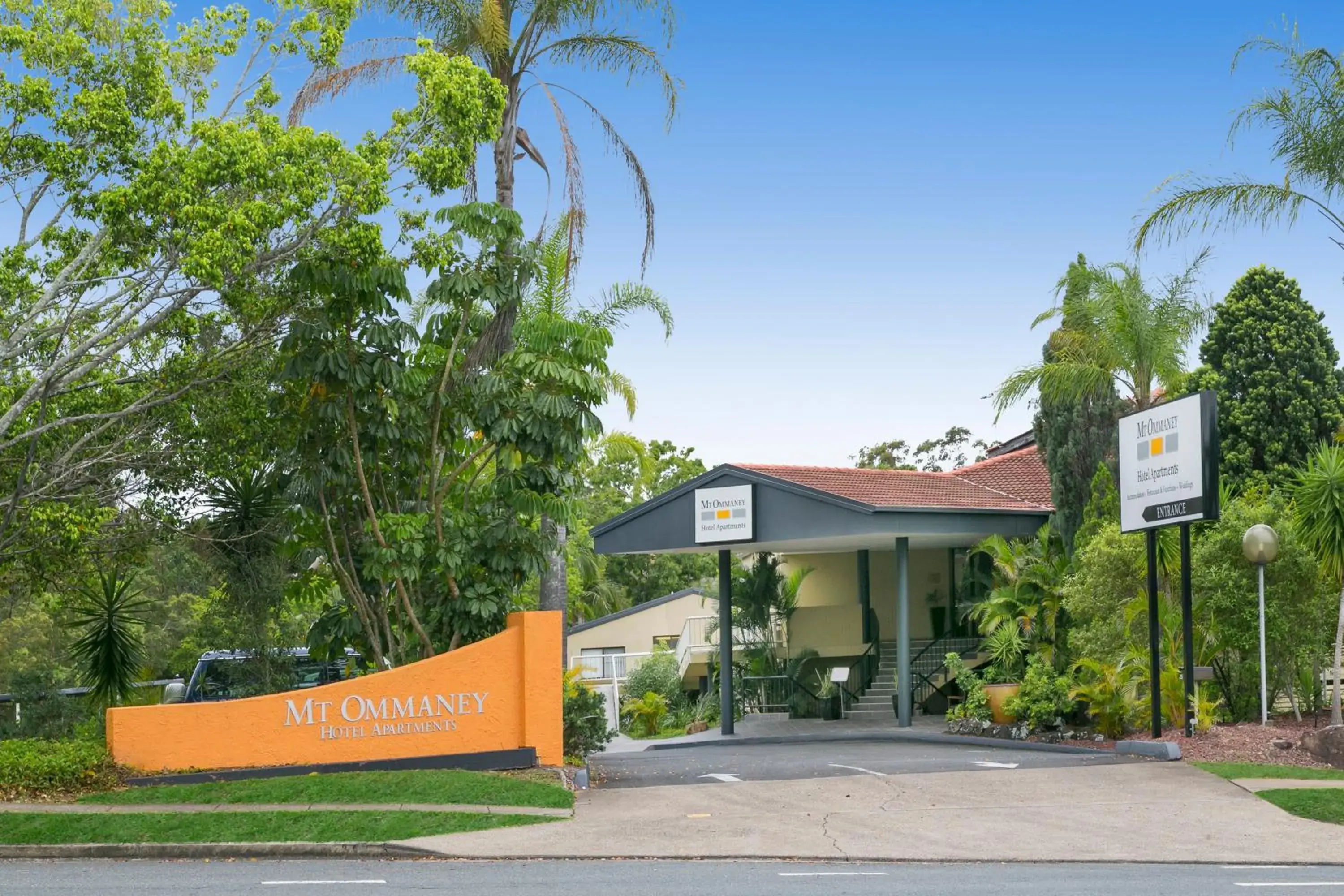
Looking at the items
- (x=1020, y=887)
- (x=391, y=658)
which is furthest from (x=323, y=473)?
(x=1020, y=887)

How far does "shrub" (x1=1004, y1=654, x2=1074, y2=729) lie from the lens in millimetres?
22281

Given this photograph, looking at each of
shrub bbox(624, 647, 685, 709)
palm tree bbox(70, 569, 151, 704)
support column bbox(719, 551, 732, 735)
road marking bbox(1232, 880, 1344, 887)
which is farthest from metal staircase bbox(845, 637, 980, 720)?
road marking bbox(1232, 880, 1344, 887)

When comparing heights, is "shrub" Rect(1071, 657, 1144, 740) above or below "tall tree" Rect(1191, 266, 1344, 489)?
below

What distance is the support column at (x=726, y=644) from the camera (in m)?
29.0

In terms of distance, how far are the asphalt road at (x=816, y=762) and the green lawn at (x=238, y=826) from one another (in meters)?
4.05

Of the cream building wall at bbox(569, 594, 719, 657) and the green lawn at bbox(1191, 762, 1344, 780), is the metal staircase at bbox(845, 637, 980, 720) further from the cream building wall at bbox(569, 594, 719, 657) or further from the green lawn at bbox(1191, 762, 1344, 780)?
the cream building wall at bbox(569, 594, 719, 657)

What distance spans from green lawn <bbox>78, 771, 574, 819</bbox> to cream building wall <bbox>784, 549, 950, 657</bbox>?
17.0 m

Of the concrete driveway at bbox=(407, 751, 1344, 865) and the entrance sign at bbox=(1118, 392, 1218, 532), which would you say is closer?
the concrete driveway at bbox=(407, 751, 1344, 865)

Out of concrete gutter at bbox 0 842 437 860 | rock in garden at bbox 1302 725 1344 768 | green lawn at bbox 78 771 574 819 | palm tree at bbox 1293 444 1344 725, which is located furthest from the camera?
palm tree at bbox 1293 444 1344 725

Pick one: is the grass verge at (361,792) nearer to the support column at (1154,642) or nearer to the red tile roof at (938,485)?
Answer: the support column at (1154,642)

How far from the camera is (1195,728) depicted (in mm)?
19922

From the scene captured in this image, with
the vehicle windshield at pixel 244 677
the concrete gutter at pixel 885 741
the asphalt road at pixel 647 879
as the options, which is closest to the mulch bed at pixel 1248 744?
the concrete gutter at pixel 885 741

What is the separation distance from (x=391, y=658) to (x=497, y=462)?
2.96 meters

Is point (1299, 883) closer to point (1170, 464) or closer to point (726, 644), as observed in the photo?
point (1170, 464)
